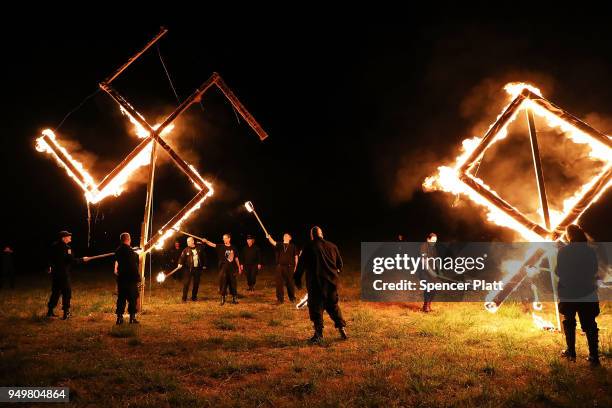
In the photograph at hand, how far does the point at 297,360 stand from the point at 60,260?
752 centimetres

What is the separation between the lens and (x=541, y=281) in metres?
13.1

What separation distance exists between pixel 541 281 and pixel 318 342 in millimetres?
8021

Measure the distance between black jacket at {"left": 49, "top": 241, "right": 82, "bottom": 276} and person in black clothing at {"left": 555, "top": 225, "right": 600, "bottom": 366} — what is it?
35.7ft

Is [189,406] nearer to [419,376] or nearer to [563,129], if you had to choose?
[419,376]

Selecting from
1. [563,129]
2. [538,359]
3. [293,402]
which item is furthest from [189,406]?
[563,129]

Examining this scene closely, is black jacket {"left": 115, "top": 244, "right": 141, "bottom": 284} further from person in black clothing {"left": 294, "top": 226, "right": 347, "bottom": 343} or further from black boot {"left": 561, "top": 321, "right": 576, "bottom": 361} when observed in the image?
black boot {"left": 561, "top": 321, "right": 576, "bottom": 361}

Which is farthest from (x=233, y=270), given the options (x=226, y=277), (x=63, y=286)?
(x=63, y=286)

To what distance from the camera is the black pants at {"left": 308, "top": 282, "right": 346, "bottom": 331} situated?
29.2 feet

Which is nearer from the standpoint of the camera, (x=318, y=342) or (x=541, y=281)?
(x=318, y=342)

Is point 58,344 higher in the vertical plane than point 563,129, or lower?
lower

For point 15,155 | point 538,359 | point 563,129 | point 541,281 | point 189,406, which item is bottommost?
point 189,406

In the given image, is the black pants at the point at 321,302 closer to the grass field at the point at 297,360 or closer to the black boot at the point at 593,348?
the grass field at the point at 297,360

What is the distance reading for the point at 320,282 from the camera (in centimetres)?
895

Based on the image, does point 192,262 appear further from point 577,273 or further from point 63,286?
point 577,273
